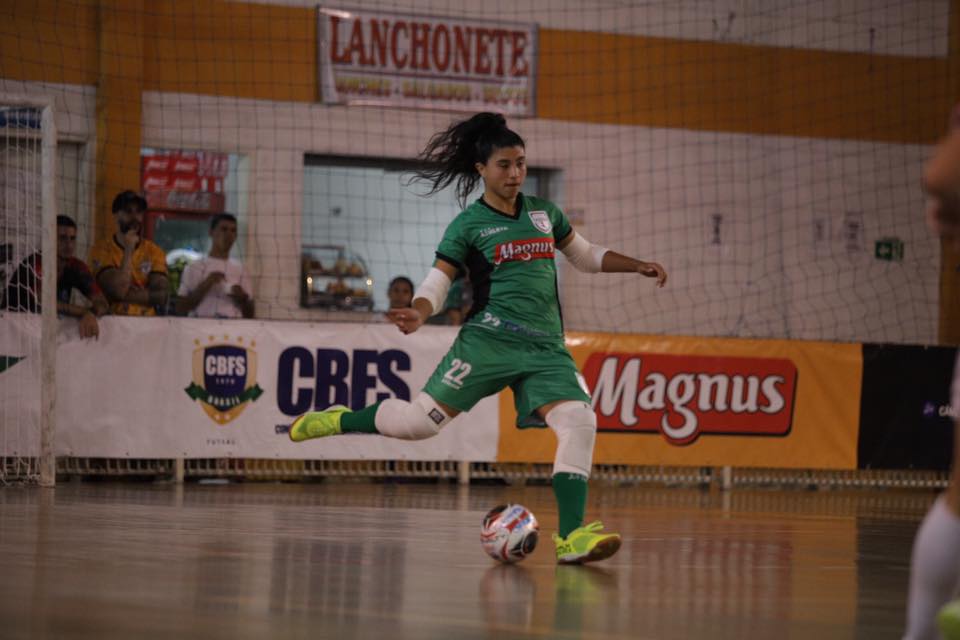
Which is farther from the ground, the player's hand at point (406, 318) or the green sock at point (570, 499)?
the player's hand at point (406, 318)

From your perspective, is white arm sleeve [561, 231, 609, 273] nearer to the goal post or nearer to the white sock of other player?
the white sock of other player

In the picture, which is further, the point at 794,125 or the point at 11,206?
the point at 794,125

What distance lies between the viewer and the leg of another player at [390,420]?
6.03m

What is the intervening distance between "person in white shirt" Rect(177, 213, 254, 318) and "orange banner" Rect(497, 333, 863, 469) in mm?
2483

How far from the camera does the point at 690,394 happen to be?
12.1m

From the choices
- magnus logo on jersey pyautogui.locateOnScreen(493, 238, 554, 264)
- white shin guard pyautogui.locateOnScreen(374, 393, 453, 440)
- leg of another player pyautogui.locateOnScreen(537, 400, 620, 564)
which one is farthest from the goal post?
leg of another player pyautogui.locateOnScreen(537, 400, 620, 564)

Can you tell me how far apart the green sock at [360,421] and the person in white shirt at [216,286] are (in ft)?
17.9

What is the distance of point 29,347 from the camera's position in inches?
406

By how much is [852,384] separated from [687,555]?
22.5ft

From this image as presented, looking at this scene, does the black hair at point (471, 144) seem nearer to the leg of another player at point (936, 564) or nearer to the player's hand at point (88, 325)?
the leg of another player at point (936, 564)

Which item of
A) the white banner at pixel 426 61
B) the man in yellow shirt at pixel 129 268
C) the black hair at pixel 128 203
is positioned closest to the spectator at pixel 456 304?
the white banner at pixel 426 61

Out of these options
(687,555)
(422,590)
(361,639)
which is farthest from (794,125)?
(361,639)

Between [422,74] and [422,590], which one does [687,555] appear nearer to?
[422,590]

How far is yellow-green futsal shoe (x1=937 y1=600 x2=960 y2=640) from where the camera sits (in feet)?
9.68
